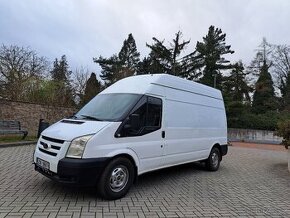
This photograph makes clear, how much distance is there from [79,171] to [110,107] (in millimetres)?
1719

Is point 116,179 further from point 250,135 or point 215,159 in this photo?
point 250,135

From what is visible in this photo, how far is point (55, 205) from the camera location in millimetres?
5488

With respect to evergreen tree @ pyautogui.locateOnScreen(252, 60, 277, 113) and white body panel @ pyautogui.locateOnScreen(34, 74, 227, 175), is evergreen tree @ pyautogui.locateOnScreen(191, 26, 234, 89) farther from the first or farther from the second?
white body panel @ pyautogui.locateOnScreen(34, 74, 227, 175)

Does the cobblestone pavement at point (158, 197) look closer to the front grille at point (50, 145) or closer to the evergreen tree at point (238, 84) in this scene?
the front grille at point (50, 145)

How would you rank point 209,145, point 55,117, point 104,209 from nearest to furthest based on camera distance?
1. point 104,209
2. point 209,145
3. point 55,117

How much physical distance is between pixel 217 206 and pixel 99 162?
2.35 m

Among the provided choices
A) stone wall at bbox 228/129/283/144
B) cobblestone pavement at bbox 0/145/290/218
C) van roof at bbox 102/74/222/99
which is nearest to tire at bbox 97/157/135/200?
cobblestone pavement at bbox 0/145/290/218

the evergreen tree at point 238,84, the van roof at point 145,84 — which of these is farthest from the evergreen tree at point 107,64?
the van roof at point 145,84

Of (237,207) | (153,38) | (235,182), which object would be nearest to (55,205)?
(237,207)

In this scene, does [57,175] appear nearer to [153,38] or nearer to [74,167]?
[74,167]

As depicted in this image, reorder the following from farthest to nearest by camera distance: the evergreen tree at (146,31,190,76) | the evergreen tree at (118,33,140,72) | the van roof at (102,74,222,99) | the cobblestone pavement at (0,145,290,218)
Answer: the evergreen tree at (118,33,140,72), the evergreen tree at (146,31,190,76), the van roof at (102,74,222,99), the cobblestone pavement at (0,145,290,218)

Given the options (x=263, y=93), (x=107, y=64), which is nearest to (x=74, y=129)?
(x=263, y=93)

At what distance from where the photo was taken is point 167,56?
3859 cm

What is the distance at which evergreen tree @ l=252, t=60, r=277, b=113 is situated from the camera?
41153 millimetres
